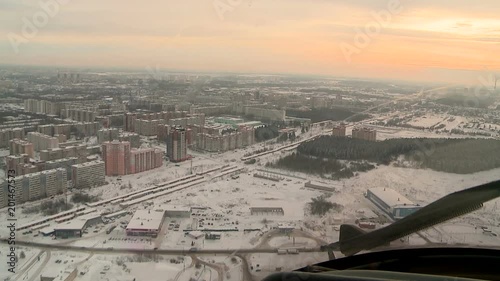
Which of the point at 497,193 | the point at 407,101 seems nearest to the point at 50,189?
the point at 497,193

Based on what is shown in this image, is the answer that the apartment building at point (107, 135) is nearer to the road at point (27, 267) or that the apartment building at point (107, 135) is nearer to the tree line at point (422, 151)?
the tree line at point (422, 151)

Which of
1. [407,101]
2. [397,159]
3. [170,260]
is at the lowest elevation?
[170,260]

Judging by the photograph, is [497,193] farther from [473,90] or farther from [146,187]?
[473,90]

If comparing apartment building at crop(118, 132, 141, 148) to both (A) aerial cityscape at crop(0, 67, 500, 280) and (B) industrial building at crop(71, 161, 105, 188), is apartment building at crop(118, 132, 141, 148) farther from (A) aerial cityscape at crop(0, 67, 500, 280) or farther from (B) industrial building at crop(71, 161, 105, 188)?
(B) industrial building at crop(71, 161, 105, 188)

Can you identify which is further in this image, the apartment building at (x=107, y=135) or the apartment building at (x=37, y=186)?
the apartment building at (x=107, y=135)

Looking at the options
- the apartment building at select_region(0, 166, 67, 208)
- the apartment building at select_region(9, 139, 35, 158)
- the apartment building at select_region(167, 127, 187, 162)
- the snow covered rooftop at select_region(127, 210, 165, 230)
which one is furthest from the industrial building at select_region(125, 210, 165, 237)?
the apartment building at select_region(167, 127, 187, 162)

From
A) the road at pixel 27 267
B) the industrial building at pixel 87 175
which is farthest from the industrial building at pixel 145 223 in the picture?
the industrial building at pixel 87 175
